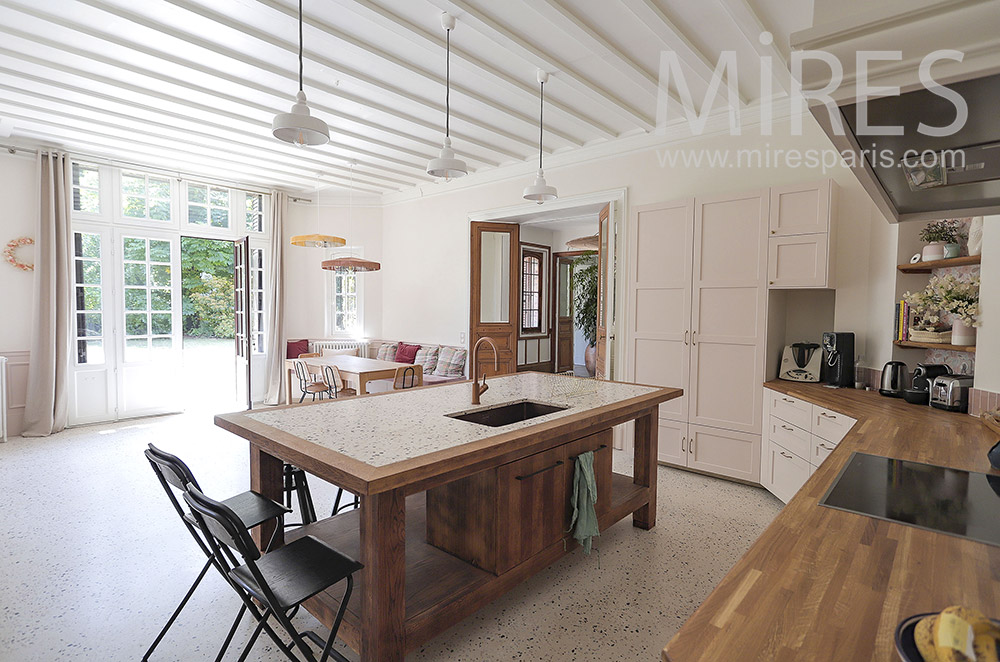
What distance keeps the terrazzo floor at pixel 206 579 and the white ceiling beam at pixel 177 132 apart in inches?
124

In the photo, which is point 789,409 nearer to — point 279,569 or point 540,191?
point 540,191

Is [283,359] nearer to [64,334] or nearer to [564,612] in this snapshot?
[64,334]

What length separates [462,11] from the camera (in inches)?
111

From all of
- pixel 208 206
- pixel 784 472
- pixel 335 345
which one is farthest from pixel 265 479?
pixel 208 206

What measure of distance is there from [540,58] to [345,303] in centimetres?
547

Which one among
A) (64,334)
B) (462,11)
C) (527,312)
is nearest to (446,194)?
(527,312)

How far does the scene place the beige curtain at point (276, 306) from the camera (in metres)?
7.16

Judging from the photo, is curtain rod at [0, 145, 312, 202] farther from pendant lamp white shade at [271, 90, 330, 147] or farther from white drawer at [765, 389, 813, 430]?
white drawer at [765, 389, 813, 430]

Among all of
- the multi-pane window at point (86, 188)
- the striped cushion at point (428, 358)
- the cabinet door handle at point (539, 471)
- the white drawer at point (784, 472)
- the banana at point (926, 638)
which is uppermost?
the multi-pane window at point (86, 188)

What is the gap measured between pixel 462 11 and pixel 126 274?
18.1 feet

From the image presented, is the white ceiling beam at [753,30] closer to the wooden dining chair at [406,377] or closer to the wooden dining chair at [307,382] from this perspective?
the wooden dining chair at [406,377]

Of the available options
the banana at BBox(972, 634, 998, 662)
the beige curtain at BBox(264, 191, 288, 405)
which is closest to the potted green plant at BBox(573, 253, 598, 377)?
the beige curtain at BBox(264, 191, 288, 405)

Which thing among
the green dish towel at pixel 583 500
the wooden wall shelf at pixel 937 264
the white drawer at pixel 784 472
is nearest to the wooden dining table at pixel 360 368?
the green dish towel at pixel 583 500

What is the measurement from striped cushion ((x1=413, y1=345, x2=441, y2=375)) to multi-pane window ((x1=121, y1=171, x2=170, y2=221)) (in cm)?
363
